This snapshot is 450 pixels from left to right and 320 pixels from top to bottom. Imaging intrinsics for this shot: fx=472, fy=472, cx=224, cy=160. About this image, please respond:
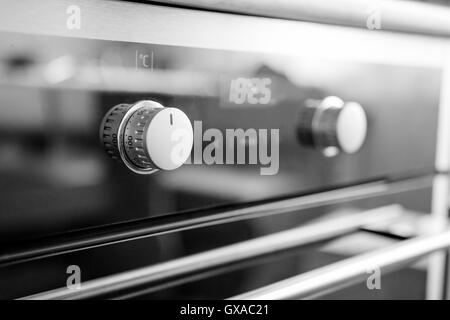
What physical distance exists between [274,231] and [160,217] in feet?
0.36

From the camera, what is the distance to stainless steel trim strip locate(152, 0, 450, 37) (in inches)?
13.2

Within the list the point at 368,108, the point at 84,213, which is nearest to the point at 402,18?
the point at 368,108

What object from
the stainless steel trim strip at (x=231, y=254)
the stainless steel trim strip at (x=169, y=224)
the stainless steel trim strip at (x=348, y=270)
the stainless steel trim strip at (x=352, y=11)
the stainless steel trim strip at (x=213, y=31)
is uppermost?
the stainless steel trim strip at (x=352, y=11)

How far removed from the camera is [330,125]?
0.39 meters

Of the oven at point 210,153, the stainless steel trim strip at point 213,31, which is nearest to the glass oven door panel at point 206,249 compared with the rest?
the oven at point 210,153

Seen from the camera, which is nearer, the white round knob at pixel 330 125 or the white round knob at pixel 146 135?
the white round knob at pixel 146 135

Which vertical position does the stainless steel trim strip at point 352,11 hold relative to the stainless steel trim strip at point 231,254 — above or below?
above

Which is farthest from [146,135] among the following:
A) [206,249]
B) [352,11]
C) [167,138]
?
[352,11]

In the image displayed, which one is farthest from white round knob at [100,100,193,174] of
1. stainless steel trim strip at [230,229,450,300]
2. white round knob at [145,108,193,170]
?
stainless steel trim strip at [230,229,450,300]

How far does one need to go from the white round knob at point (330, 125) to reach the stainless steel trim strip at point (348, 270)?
4.0 inches

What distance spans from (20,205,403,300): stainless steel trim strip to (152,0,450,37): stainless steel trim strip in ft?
0.58

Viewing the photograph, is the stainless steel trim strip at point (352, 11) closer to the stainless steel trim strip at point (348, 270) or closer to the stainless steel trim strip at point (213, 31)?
the stainless steel trim strip at point (213, 31)

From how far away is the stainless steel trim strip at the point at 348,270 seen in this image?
362 mm

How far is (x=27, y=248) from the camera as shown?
0.28 meters
